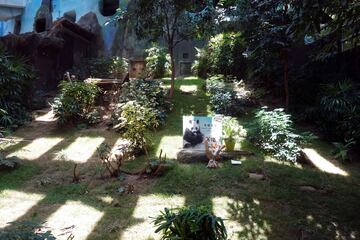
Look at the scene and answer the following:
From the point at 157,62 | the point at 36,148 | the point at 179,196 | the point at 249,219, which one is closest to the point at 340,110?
the point at 249,219

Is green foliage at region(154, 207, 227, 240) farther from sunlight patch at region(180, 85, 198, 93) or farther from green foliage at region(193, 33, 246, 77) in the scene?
green foliage at region(193, 33, 246, 77)

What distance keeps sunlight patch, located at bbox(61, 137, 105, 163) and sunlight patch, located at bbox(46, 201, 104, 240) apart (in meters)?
2.07

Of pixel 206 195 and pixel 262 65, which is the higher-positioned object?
pixel 262 65

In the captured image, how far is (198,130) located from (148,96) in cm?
315

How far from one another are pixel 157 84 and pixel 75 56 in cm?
567

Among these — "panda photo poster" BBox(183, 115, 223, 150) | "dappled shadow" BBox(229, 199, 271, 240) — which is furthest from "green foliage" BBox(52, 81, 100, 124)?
"dappled shadow" BBox(229, 199, 271, 240)

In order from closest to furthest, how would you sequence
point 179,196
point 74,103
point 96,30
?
point 179,196 < point 74,103 < point 96,30

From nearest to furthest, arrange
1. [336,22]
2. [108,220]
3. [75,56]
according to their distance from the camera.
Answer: [336,22] < [108,220] < [75,56]

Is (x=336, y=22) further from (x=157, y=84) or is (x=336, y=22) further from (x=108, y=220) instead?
(x=157, y=84)

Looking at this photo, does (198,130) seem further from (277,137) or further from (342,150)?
(342,150)

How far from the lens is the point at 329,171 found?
22.6 ft

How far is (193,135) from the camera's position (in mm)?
7160

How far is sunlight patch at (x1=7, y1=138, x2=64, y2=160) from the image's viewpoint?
7.56 m

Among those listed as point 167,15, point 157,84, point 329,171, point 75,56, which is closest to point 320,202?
point 329,171
